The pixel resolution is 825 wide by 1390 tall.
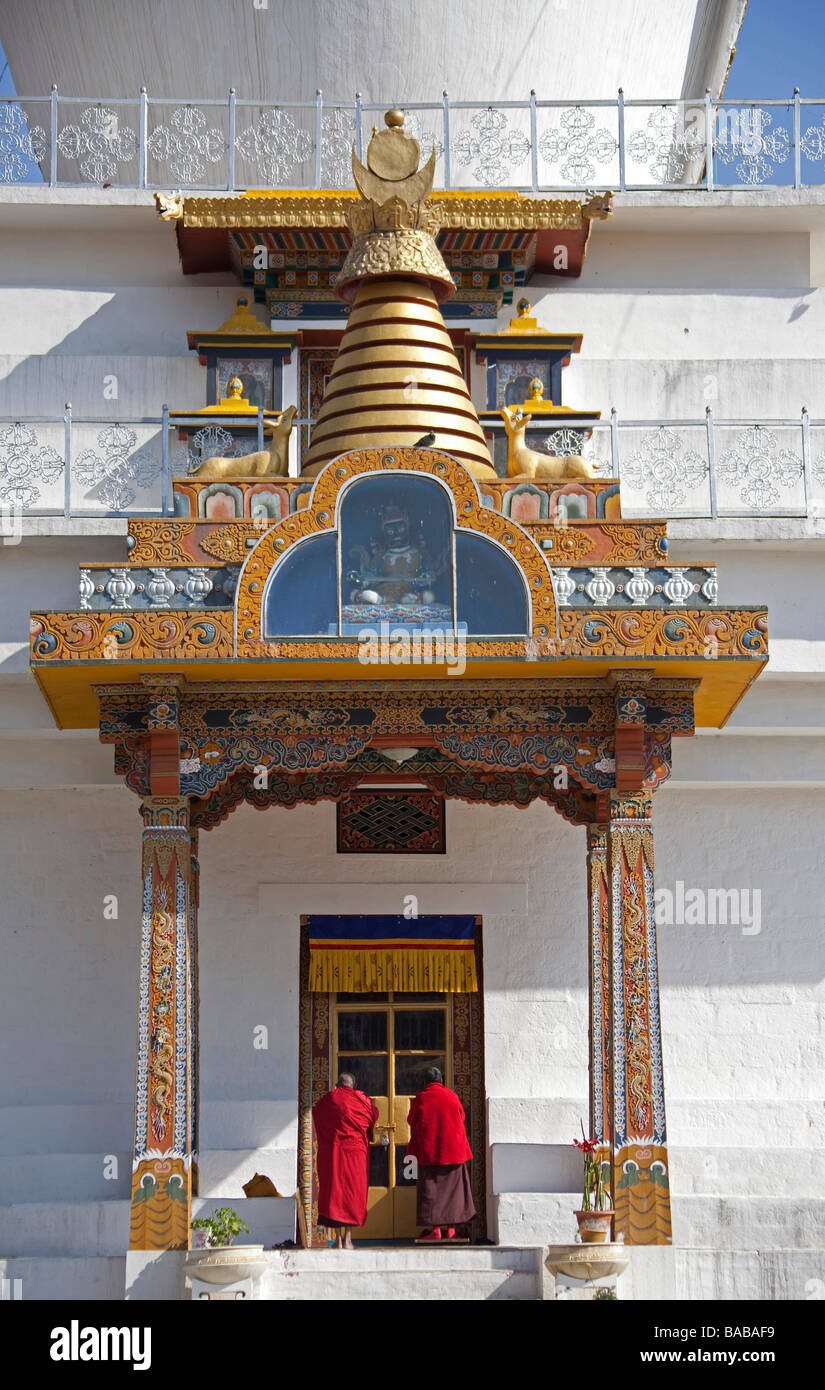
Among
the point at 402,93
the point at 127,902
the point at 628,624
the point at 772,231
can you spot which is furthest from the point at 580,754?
the point at 402,93

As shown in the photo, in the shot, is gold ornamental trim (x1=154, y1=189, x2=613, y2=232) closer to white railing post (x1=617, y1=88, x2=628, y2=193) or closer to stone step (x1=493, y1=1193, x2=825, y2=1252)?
white railing post (x1=617, y1=88, x2=628, y2=193)

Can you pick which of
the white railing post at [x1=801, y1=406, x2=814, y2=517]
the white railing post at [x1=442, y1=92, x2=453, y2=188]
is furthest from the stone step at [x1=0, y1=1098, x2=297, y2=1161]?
the white railing post at [x1=442, y1=92, x2=453, y2=188]

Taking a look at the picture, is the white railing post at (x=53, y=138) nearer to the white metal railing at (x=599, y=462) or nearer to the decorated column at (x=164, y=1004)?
the white metal railing at (x=599, y=462)

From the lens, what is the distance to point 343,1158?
1414 centimetres

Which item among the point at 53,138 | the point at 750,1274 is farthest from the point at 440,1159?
the point at 53,138

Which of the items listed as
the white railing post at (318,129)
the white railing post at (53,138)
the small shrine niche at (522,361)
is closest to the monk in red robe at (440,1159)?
the small shrine niche at (522,361)

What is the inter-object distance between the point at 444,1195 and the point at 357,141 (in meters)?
9.81

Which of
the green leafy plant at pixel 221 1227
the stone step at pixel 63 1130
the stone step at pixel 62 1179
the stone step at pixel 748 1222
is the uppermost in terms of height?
the stone step at pixel 63 1130

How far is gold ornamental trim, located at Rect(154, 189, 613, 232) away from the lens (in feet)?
56.1

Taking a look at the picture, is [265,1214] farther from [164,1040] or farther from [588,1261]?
[588,1261]

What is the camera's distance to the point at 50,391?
58.3 feet

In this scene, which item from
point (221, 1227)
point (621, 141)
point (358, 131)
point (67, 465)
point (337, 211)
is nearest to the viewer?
point (221, 1227)

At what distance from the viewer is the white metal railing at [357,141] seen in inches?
733

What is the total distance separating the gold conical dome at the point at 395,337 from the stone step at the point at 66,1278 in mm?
5612
